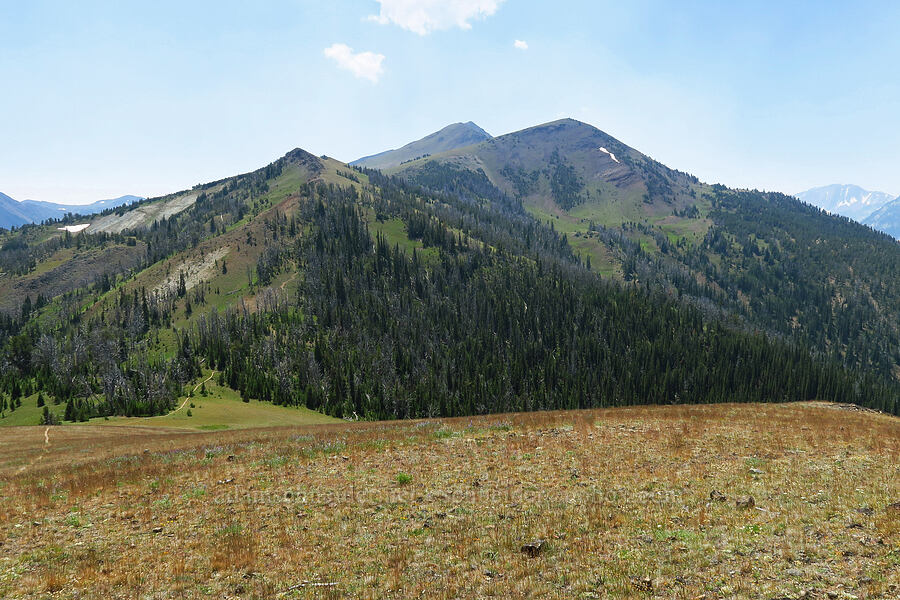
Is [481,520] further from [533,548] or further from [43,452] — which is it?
[43,452]

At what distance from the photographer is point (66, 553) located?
51.2 feet

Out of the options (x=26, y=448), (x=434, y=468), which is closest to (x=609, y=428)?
(x=434, y=468)

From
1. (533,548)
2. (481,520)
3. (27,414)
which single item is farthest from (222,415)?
(533,548)

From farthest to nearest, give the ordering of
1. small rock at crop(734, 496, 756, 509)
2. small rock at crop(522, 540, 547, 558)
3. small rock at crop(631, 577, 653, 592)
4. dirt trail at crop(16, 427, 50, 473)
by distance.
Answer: dirt trail at crop(16, 427, 50, 473) → small rock at crop(734, 496, 756, 509) → small rock at crop(522, 540, 547, 558) → small rock at crop(631, 577, 653, 592)

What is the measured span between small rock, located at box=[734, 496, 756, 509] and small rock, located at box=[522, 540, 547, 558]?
26.4 ft

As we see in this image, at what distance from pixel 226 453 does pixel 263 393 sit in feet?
261

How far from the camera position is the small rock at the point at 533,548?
13484mm

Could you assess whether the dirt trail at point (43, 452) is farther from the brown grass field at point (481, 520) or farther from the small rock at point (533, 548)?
the small rock at point (533, 548)

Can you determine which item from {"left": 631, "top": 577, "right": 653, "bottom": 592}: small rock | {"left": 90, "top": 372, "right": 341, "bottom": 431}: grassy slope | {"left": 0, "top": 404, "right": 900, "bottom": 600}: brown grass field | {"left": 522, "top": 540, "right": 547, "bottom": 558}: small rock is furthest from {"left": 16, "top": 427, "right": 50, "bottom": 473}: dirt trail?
{"left": 631, "top": 577, "right": 653, "bottom": 592}: small rock

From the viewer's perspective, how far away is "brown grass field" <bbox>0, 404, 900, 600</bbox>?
1177 centimetres

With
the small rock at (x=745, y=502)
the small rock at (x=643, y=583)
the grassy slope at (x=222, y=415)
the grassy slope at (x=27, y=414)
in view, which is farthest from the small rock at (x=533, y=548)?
the grassy slope at (x=27, y=414)

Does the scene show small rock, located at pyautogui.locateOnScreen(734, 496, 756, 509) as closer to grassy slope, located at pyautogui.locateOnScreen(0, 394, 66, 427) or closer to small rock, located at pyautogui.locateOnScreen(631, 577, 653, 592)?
small rock, located at pyautogui.locateOnScreen(631, 577, 653, 592)

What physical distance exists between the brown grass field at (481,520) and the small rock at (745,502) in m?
0.13

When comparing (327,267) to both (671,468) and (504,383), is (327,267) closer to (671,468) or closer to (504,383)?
(504,383)
